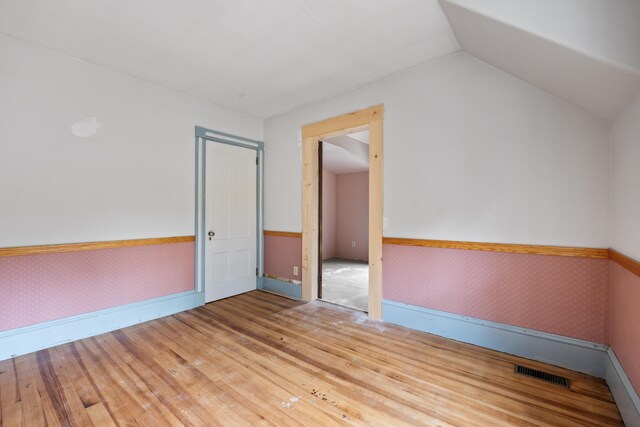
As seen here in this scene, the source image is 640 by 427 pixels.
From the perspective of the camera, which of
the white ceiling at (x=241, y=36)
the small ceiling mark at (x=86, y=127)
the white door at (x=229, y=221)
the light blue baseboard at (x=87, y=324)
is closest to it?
the white ceiling at (x=241, y=36)

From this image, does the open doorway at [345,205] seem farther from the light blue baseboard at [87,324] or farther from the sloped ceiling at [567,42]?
the sloped ceiling at [567,42]

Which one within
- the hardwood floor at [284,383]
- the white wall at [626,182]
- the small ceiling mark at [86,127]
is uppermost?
the small ceiling mark at [86,127]

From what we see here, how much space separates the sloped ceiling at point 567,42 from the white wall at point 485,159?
20cm

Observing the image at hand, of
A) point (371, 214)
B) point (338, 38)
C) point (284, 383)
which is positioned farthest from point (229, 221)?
point (338, 38)

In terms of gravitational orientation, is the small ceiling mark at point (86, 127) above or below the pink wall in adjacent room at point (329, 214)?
above

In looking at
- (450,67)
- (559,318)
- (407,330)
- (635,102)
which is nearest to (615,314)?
(559,318)

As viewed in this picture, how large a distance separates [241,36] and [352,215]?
5327 mm

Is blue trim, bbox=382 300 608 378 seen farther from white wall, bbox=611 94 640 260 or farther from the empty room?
white wall, bbox=611 94 640 260

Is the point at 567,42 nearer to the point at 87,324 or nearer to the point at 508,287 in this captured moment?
the point at 508,287

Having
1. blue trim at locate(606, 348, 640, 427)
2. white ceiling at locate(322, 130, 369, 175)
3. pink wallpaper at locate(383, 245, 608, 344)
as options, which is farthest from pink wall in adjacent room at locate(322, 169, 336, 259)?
blue trim at locate(606, 348, 640, 427)

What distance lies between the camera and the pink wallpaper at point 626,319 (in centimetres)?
146

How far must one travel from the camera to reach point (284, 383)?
1.90 metres

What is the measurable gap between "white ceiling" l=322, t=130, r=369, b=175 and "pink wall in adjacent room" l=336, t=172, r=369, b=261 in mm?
320

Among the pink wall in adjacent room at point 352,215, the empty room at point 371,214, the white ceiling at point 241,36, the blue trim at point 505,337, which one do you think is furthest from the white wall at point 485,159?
the pink wall in adjacent room at point 352,215
